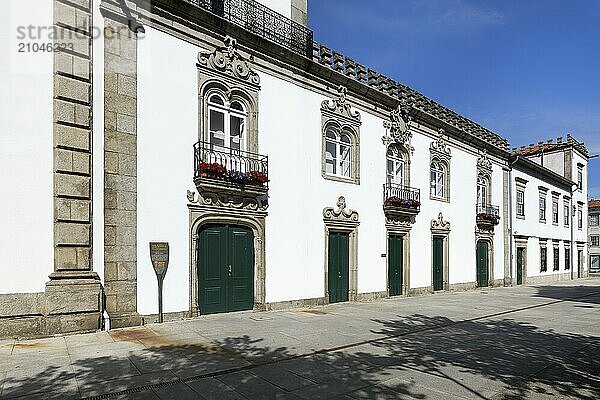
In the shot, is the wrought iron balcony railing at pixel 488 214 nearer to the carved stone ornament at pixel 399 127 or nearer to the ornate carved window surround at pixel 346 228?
the carved stone ornament at pixel 399 127

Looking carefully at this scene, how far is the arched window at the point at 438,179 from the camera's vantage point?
20.5 m

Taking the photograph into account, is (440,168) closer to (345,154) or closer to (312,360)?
(345,154)

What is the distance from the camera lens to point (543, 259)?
30.8 m

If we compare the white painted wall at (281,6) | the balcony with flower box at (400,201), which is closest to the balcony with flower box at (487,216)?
the balcony with flower box at (400,201)

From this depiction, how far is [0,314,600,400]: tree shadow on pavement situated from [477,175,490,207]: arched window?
15.9 meters

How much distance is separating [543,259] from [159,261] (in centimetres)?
2883

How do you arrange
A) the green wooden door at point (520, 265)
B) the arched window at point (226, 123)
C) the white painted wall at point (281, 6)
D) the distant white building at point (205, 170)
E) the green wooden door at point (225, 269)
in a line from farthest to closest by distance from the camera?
the green wooden door at point (520, 265) < the white painted wall at point (281, 6) < the arched window at point (226, 123) < the green wooden door at point (225, 269) < the distant white building at point (205, 170)

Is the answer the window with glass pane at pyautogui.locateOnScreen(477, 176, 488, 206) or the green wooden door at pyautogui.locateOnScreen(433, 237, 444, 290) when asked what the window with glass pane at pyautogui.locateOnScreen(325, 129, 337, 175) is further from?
the window with glass pane at pyautogui.locateOnScreen(477, 176, 488, 206)

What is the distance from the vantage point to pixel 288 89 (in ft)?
45.3

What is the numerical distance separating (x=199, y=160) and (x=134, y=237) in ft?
8.33

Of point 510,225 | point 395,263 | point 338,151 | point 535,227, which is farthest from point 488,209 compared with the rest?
point 338,151

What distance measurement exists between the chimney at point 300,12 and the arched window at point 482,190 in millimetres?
13888

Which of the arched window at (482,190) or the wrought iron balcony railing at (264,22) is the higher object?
the wrought iron balcony railing at (264,22)

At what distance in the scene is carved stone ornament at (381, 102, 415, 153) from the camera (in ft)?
57.9
